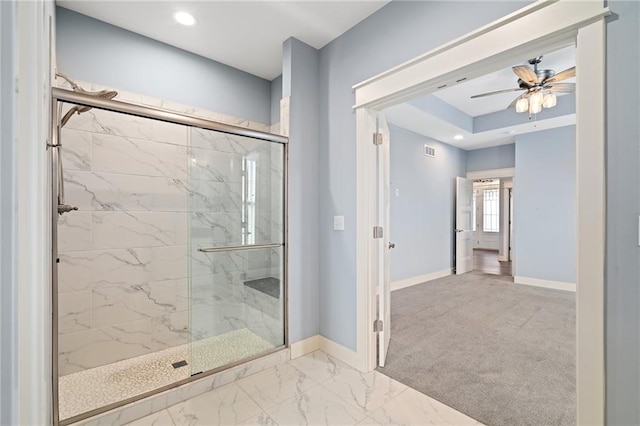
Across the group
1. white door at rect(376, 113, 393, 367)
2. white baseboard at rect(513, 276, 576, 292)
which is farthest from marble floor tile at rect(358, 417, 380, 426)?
white baseboard at rect(513, 276, 576, 292)

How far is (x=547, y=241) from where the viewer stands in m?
4.91

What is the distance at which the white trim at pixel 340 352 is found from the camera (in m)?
2.29

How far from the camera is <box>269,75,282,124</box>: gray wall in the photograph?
337 centimetres

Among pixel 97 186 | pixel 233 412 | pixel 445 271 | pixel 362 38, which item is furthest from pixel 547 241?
pixel 97 186

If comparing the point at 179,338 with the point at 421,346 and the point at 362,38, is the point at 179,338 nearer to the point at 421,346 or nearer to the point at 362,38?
the point at 421,346

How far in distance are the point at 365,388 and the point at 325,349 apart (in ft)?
1.97

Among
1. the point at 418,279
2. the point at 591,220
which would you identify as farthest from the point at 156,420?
the point at 418,279

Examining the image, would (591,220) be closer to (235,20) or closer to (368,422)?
(368,422)

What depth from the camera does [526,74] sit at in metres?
2.92

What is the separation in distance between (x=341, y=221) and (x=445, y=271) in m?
4.21

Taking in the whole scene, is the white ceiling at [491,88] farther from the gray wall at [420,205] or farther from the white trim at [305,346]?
the white trim at [305,346]

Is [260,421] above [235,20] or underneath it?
underneath

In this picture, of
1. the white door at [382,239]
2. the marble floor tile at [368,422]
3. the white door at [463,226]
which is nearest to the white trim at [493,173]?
the white door at [463,226]

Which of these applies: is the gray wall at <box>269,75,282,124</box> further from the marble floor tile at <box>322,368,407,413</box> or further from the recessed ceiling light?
the marble floor tile at <box>322,368,407,413</box>
